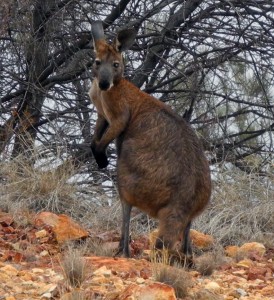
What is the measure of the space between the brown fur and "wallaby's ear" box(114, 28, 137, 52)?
0.23 metres

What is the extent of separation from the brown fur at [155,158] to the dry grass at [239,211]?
165cm

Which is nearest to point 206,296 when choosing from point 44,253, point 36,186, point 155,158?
point 155,158

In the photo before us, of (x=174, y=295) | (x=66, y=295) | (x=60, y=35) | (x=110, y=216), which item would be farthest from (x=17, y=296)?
(x=60, y=35)

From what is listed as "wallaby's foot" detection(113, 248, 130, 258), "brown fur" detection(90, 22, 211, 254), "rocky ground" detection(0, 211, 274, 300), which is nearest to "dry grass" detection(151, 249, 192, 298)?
"rocky ground" detection(0, 211, 274, 300)

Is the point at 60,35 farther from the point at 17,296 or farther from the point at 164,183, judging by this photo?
the point at 17,296

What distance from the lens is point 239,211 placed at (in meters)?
8.91

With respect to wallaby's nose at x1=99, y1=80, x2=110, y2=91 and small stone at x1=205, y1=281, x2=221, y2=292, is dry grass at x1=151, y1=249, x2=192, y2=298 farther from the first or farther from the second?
wallaby's nose at x1=99, y1=80, x2=110, y2=91

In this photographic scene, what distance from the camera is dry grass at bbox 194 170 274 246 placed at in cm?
841

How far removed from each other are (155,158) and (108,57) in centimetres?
114

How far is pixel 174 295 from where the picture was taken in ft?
15.8

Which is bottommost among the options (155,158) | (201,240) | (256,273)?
(256,273)

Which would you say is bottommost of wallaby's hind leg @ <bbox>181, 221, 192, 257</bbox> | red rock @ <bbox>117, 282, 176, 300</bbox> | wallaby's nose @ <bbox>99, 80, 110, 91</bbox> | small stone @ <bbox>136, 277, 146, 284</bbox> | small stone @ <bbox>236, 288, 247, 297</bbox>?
red rock @ <bbox>117, 282, 176, 300</bbox>

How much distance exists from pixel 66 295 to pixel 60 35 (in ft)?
21.3

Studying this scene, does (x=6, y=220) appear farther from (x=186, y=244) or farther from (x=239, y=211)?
(x=239, y=211)
